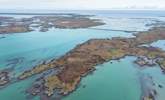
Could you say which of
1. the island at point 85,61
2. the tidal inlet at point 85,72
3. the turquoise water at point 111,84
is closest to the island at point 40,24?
the tidal inlet at point 85,72

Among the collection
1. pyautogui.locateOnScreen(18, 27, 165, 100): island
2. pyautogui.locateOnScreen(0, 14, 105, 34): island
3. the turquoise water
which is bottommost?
pyautogui.locateOnScreen(0, 14, 105, 34): island

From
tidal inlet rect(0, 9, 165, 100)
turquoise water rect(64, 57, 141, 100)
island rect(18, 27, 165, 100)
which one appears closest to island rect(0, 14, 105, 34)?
tidal inlet rect(0, 9, 165, 100)

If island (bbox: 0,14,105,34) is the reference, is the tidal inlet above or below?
above

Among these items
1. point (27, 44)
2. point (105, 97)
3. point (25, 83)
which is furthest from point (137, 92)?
point (27, 44)

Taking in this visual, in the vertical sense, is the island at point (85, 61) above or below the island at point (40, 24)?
above

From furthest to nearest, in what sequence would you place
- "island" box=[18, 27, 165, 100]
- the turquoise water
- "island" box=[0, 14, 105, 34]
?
"island" box=[0, 14, 105, 34] → "island" box=[18, 27, 165, 100] → the turquoise water

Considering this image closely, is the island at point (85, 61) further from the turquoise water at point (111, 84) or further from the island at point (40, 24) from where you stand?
the island at point (40, 24)

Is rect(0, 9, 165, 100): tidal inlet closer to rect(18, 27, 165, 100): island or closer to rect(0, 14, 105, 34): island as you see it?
rect(18, 27, 165, 100): island

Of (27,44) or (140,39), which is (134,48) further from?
(27,44)
